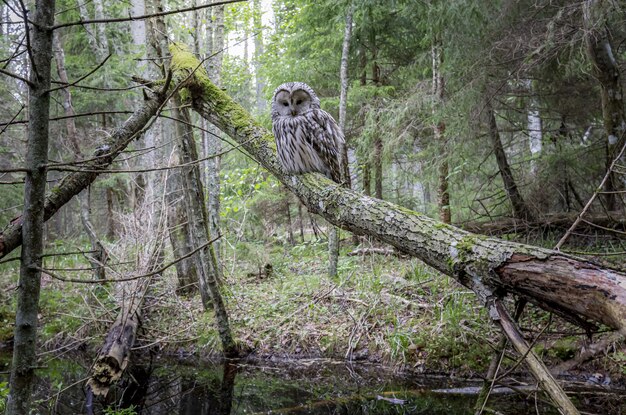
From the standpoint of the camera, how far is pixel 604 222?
5.91 meters

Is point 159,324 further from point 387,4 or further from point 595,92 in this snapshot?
point 595,92

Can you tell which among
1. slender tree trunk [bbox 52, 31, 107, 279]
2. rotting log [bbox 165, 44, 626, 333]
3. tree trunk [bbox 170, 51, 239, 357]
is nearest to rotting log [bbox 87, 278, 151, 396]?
slender tree trunk [bbox 52, 31, 107, 279]

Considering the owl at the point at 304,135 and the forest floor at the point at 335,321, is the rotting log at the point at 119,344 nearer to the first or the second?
the forest floor at the point at 335,321

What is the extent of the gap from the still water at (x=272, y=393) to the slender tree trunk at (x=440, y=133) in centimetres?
345

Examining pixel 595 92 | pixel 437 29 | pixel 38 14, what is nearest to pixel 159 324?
pixel 38 14

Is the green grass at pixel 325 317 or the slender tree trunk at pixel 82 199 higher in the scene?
the slender tree trunk at pixel 82 199

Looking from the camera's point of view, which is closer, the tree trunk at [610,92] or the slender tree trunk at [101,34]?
the tree trunk at [610,92]

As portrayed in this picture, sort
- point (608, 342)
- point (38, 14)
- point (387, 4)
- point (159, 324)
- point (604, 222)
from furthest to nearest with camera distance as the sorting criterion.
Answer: point (387, 4) < point (159, 324) < point (604, 222) < point (608, 342) < point (38, 14)

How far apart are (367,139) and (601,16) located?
451cm

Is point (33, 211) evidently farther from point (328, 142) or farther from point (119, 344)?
point (119, 344)

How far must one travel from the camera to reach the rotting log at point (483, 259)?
6.19 ft

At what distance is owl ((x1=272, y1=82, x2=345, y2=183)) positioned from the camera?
3.93 m

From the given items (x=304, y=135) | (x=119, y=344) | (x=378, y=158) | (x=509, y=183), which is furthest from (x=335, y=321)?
(x=378, y=158)

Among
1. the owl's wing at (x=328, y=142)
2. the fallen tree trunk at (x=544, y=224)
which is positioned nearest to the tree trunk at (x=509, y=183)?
the fallen tree trunk at (x=544, y=224)
